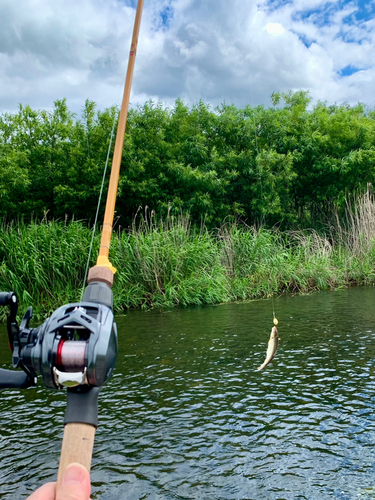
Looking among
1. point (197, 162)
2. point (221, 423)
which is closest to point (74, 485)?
point (221, 423)

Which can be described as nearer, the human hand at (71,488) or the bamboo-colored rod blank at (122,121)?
the human hand at (71,488)

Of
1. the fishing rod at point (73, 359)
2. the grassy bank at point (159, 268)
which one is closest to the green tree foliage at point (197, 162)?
the grassy bank at point (159, 268)

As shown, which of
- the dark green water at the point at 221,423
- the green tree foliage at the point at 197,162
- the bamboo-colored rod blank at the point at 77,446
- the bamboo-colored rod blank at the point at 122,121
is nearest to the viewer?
the bamboo-colored rod blank at the point at 77,446

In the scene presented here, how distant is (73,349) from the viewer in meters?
1.30

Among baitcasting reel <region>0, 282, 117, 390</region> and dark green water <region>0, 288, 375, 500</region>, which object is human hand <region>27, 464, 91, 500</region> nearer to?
baitcasting reel <region>0, 282, 117, 390</region>

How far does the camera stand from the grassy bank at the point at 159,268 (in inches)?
426

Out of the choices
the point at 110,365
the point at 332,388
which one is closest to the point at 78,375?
the point at 110,365

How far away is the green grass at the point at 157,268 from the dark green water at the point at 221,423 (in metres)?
3.55

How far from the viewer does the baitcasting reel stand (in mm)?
1297

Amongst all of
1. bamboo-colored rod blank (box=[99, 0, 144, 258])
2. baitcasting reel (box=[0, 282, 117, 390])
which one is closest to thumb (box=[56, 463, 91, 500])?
baitcasting reel (box=[0, 282, 117, 390])

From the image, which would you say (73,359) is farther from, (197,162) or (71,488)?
(197,162)

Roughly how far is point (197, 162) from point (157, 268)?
272 inches

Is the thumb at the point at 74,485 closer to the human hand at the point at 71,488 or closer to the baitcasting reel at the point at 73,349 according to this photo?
the human hand at the point at 71,488

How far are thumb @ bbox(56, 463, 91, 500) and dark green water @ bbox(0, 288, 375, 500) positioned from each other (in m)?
2.16
